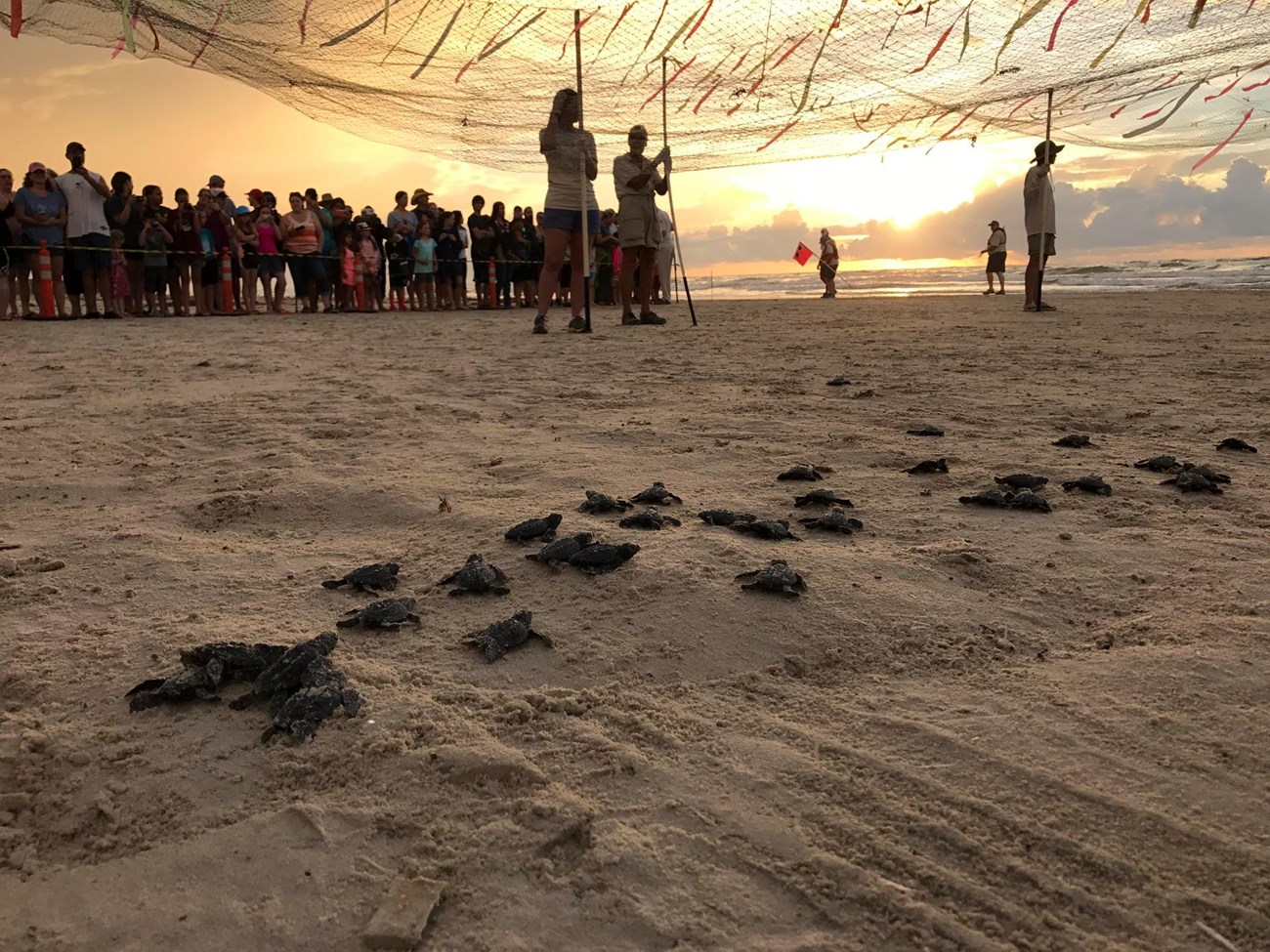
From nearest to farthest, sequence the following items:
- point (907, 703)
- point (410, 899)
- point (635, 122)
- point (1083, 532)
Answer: point (410, 899) → point (907, 703) → point (1083, 532) → point (635, 122)

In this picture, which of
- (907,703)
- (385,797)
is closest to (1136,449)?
(907,703)

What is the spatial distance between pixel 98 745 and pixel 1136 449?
366 centimetres

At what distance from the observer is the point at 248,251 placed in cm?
1227

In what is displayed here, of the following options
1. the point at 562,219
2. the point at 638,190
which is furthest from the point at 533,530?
the point at 638,190

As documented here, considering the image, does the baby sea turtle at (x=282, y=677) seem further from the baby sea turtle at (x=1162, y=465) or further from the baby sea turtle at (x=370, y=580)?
the baby sea turtle at (x=1162, y=465)

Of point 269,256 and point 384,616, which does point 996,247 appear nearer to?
point 269,256

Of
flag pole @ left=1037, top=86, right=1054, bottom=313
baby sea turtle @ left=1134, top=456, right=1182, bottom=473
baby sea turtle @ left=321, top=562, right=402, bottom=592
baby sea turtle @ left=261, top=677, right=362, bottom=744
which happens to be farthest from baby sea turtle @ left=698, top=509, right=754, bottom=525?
flag pole @ left=1037, top=86, right=1054, bottom=313

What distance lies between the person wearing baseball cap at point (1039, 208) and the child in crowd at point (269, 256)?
32.2 feet

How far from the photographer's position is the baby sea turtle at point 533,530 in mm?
2533

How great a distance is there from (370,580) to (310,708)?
64 centimetres

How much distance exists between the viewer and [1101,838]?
1326 mm

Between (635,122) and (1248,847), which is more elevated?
(635,122)

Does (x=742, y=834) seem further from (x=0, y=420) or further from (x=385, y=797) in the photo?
(x=0, y=420)

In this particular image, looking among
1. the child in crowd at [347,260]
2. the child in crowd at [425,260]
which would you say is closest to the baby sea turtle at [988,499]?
the child in crowd at [347,260]
